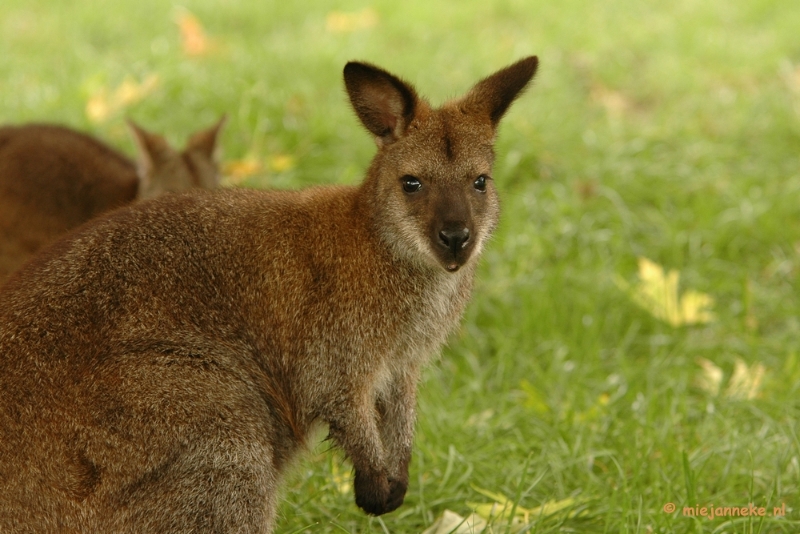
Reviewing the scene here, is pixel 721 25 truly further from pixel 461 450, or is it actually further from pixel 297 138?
pixel 461 450

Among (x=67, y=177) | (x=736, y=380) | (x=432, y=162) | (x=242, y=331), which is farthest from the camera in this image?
(x=67, y=177)

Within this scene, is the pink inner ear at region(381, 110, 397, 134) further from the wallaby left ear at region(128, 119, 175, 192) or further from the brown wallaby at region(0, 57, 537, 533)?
the wallaby left ear at region(128, 119, 175, 192)

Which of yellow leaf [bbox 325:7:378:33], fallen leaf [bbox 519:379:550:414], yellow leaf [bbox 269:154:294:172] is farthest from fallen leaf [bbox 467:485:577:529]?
yellow leaf [bbox 325:7:378:33]

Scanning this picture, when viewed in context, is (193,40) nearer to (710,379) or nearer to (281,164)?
(281,164)

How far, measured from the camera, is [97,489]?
9.12ft

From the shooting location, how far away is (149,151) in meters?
5.66

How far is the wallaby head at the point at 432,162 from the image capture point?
3.25 m

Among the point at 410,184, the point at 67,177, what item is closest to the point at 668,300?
the point at 410,184

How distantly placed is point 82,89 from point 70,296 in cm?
450

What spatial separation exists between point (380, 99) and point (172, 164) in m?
2.54

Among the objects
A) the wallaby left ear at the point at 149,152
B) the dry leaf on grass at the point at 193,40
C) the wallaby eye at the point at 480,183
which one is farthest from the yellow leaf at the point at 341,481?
the dry leaf on grass at the point at 193,40

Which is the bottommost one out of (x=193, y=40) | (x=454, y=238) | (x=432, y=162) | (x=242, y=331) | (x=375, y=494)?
(x=193, y=40)

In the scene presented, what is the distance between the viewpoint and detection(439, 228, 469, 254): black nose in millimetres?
3184

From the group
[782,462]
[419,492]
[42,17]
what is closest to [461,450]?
[419,492]
